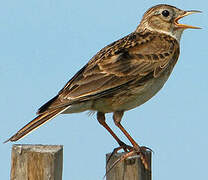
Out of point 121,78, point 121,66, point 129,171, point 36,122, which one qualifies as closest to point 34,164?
point 129,171

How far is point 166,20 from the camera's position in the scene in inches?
396

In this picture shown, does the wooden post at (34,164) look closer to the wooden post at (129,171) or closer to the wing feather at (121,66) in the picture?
the wooden post at (129,171)

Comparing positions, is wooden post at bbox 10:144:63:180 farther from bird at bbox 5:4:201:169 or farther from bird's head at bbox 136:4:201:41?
bird's head at bbox 136:4:201:41

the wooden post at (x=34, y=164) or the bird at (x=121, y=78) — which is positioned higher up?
the bird at (x=121, y=78)

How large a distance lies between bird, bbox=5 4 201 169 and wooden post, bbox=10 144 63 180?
1.64 metres

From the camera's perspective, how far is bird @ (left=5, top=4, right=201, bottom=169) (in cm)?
779

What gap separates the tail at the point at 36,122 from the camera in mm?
6566

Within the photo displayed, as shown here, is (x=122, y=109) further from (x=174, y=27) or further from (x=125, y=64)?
(x=174, y=27)

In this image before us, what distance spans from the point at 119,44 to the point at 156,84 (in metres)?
1.07

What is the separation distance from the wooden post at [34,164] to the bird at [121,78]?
1643 millimetres

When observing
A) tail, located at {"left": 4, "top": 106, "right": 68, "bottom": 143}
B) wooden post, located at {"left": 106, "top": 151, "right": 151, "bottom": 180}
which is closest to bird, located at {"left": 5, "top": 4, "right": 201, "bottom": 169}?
A: tail, located at {"left": 4, "top": 106, "right": 68, "bottom": 143}

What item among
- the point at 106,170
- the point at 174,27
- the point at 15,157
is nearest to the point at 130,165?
the point at 106,170

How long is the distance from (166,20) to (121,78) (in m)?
2.25

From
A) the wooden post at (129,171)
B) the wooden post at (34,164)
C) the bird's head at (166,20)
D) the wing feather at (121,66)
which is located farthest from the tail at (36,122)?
the bird's head at (166,20)
